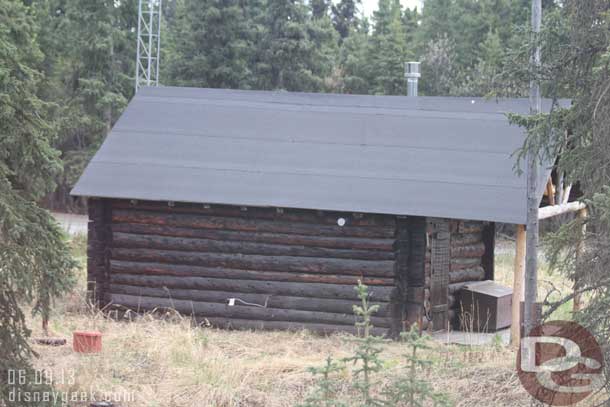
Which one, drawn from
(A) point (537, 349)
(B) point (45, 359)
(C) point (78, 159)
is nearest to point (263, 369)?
(B) point (45, 359)

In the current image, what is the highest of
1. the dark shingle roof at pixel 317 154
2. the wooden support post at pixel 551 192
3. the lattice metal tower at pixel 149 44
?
the lattice metal tower at pixel 149 44

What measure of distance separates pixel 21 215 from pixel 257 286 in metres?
7.05

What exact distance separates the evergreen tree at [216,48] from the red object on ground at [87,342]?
85.2 feet

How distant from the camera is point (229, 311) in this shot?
14359 mm

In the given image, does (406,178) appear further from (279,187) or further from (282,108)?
(282,108)

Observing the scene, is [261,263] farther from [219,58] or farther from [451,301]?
[219,58]

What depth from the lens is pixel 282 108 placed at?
642 inches

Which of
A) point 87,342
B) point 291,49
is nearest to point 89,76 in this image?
point 291,49

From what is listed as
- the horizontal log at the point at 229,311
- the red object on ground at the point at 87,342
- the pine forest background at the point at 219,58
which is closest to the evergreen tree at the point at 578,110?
the horizontal log at the point at 229,311

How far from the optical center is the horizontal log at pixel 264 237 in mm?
13891

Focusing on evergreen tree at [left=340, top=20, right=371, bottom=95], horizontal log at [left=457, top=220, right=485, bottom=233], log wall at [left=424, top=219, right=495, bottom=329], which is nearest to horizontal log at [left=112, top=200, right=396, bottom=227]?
log wall at [left=424, top=219, right=495, bottom=329]

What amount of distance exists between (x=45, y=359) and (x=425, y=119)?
7908 mm

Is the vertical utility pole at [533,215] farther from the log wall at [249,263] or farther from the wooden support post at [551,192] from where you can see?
the wooden support post at [551,192]

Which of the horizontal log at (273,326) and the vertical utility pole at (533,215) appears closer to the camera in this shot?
the vertical utility pole at (533,215)
